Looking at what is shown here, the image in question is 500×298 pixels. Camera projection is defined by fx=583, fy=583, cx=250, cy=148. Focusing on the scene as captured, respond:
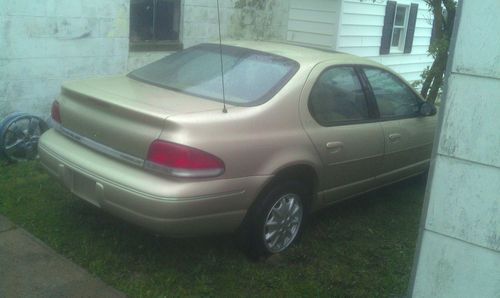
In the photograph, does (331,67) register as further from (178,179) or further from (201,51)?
(178,179)

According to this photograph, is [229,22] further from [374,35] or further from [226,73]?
[226,73]

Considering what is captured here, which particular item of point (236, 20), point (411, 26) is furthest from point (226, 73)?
point (411, 26)

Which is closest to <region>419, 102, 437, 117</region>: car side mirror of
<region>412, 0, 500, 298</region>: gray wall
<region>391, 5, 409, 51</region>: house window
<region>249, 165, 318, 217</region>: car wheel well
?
<region>249, 165, 318, 217</region>: car wheel well

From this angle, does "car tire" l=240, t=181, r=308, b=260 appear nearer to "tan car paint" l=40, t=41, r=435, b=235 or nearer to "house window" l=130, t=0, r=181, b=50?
"tan car paint" l=40, t=41, r=435, b=235

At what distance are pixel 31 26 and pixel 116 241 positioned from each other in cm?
321

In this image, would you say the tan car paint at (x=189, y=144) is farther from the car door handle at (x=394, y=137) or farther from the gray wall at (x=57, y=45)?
the gray wall at (x=57, y=45)

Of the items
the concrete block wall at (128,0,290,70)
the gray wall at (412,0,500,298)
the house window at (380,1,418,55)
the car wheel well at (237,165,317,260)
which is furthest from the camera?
the house window at (380,1,418,55)

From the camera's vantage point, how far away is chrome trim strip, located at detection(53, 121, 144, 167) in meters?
3.80

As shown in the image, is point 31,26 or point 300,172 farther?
point 31,26

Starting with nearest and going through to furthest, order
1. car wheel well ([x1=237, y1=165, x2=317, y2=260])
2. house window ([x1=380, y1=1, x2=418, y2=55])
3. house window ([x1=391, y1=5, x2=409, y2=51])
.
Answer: car wheel well ([x1=237, y1=165, x2=317, y2=260]) < house window ([x1=380, y1=1, x2=418, y2=55]) < house window ([x1=391, y1=5, x2=409, y2=51])

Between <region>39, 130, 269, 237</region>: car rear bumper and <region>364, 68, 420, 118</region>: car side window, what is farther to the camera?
<region>364, 68, 420, 118</region>: car side window

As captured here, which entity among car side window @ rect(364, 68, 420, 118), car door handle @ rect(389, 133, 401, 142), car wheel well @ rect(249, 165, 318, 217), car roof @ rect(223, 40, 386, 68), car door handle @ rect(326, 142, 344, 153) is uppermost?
car roof @ rect(223, 40, 386, 68)

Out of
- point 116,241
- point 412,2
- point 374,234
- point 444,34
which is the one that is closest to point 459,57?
point 374,234

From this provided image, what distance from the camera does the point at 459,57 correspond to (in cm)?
294
